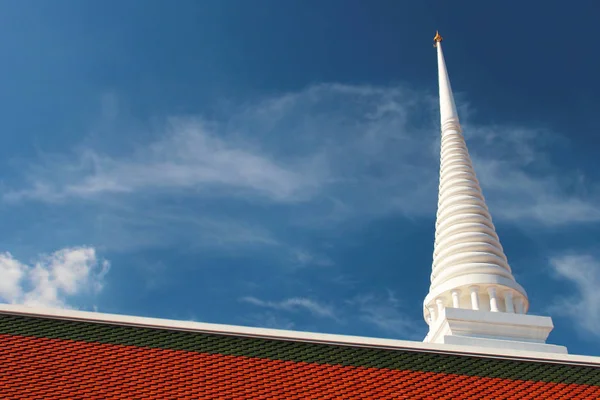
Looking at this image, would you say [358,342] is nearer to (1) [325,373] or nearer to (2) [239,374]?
(1) [325,373]

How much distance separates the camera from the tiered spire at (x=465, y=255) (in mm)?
17766

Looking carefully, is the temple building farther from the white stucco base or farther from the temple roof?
the white stucco base

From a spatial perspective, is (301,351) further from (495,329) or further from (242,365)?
(495,329)

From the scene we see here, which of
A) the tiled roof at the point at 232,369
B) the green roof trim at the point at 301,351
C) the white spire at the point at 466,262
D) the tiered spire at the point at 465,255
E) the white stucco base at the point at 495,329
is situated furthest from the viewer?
the tiered spire at the point at 465,255

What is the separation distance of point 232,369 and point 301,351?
134 centimetres

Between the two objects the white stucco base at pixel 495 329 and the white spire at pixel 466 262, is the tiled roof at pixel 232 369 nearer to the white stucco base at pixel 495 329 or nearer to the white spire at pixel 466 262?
the white stucco base at pixel 495 329

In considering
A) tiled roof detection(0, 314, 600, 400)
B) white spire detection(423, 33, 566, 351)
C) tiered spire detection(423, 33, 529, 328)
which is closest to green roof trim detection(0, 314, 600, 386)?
tiled roof detection(0, 314, 600, 400)

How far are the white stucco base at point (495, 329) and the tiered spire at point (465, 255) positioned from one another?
77 cm

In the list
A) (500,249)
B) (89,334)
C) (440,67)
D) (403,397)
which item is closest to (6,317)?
(89,334)

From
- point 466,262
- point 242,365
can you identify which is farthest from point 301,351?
point 466,262

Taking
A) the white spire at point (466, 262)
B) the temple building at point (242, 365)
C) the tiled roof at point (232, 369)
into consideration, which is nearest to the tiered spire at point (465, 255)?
the white spire at point (466, 262)

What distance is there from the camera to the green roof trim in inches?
436

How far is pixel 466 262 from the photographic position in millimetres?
18516

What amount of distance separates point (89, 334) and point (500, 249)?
39.4 feet
